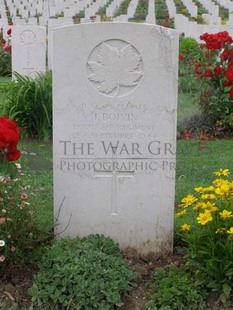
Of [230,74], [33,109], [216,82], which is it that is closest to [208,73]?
[216,82]

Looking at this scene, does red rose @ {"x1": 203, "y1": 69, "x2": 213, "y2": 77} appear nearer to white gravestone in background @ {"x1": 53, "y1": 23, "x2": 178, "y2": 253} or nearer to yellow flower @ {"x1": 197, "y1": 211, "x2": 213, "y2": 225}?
white gravestone in background @ {"x1": 53, "y1": 23, "x2": 178, "y2": 253}

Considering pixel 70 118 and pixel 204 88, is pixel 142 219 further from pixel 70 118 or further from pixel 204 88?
pixel 204 88

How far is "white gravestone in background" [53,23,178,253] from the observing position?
450 centimetres

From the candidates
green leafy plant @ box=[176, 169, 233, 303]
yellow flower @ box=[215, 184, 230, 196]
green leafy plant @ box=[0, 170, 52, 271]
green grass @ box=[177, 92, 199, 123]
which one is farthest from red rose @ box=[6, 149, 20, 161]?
green grass @ box=[177, 92, 199, 123]

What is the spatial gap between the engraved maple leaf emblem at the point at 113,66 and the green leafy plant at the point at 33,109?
13.1 feet

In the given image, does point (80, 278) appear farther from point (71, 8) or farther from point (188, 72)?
point (71, 8)

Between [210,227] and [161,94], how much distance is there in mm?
910

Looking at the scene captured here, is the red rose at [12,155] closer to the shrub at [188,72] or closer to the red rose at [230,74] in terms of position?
the red rose at [230,74]

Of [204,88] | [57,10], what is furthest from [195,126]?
[57,10]

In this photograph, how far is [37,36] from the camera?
1107 centimetres

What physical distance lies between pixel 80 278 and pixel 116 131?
3.31 ft

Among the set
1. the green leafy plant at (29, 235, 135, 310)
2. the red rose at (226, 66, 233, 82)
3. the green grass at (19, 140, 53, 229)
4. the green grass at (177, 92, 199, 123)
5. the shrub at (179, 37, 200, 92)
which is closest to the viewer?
the green leafy plant at (29, 235, 135, 310)

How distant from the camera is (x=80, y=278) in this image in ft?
13.5

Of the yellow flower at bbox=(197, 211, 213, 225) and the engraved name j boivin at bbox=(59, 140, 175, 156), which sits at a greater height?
the engraved name j boivin at bbox=(59, 140, 175, 156)
